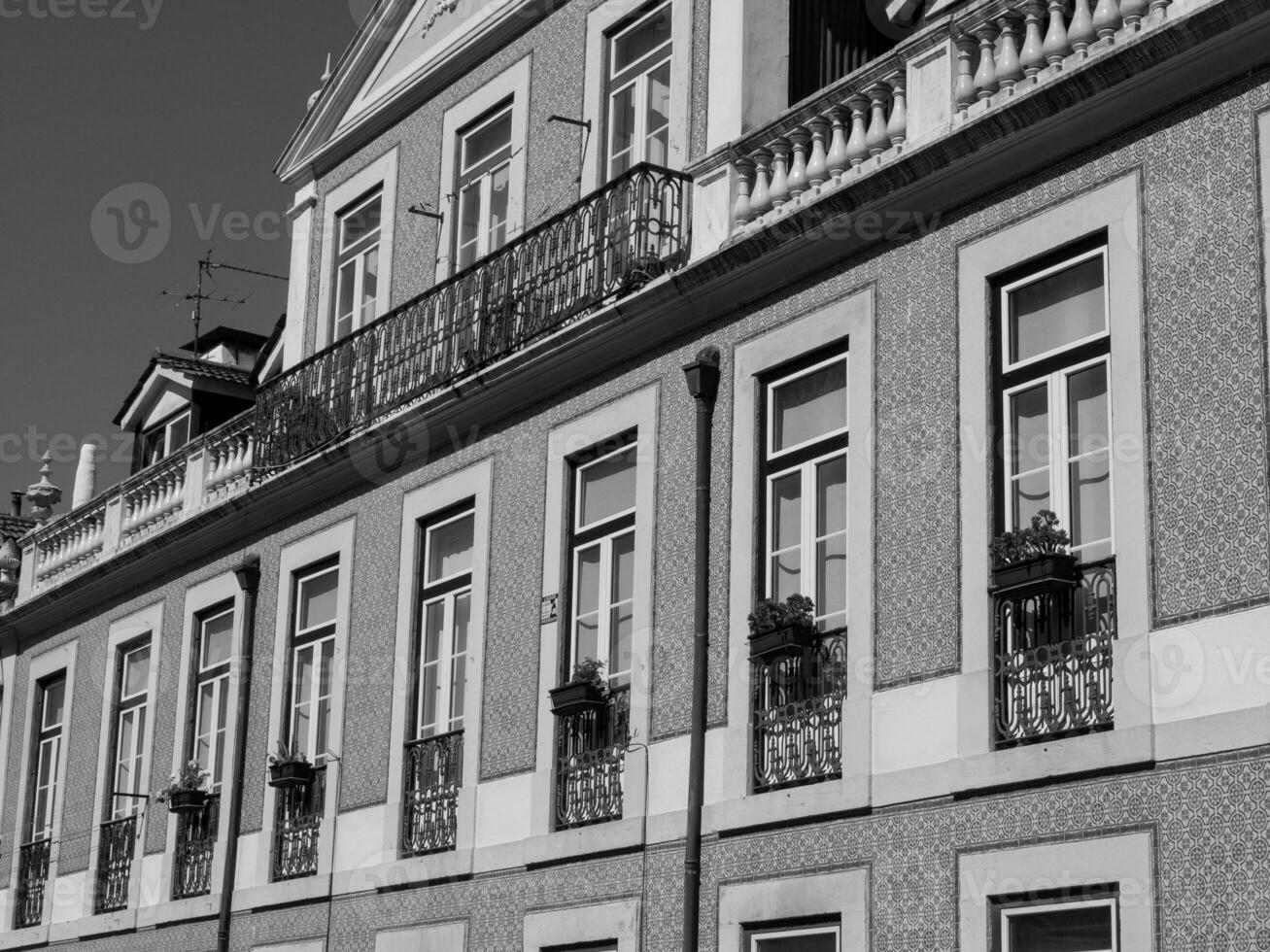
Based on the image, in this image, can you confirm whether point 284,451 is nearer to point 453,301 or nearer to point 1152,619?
point 453,301

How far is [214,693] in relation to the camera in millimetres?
20375

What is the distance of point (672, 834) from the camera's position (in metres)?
13.9

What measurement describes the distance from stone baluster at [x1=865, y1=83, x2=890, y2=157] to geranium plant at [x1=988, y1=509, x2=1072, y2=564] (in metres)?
2.83

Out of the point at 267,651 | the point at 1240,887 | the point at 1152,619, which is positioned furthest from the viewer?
the point at 267,651

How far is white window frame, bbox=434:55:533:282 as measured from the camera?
1778cm

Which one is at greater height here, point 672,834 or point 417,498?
point 417,498

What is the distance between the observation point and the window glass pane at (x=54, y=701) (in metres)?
23.5

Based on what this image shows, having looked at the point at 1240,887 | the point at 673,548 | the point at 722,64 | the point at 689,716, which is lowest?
the point at 1240,887

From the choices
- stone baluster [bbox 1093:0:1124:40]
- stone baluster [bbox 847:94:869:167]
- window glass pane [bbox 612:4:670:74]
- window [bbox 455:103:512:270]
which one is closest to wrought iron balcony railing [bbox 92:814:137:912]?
window [bbox 455:103:512:270]

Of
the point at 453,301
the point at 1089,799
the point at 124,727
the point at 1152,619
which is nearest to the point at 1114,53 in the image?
the point at 1152,619

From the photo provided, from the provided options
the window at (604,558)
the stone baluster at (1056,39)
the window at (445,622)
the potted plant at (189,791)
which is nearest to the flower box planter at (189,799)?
the potted plant at (189,791)

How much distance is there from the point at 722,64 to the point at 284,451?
5.88 m

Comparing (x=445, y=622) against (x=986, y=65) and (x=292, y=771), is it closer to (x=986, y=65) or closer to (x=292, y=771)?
(x=292, y=771)

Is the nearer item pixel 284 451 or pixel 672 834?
pixel 672 834
